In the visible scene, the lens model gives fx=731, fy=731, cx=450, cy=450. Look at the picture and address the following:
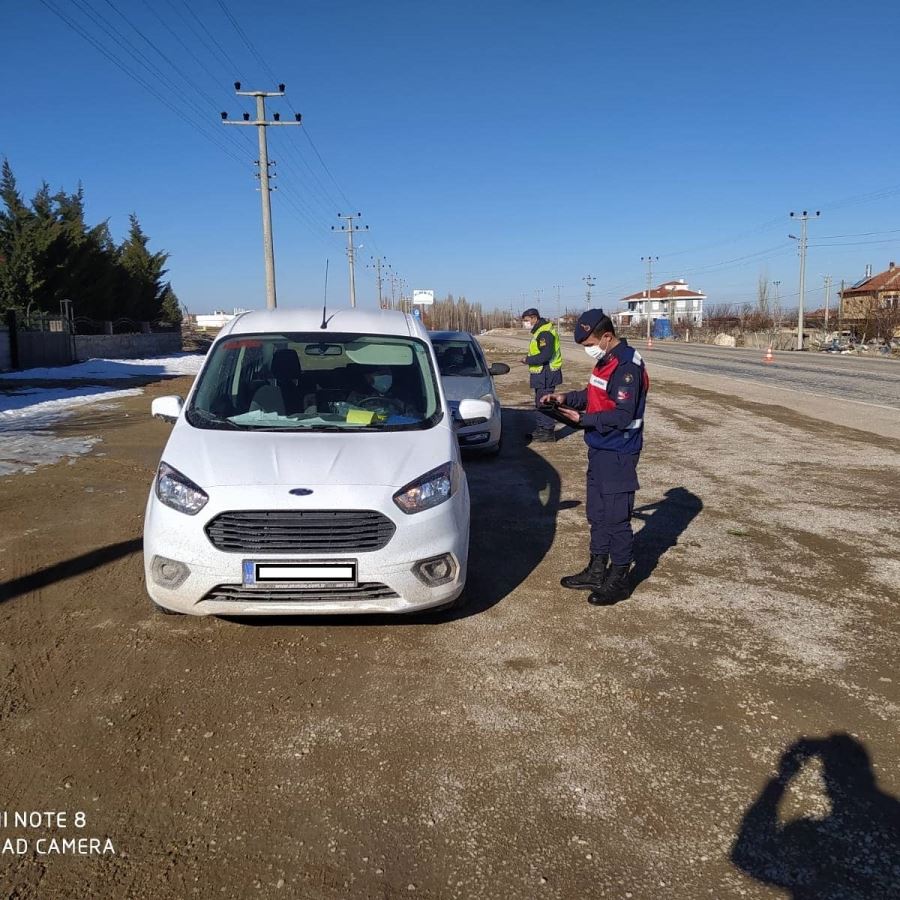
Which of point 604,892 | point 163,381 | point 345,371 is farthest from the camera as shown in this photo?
point 163,381

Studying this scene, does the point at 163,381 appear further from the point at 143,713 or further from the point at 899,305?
the point at 899,305

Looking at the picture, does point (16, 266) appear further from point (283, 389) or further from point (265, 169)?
point (283, 389)

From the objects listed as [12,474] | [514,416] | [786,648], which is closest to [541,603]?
[786,648]

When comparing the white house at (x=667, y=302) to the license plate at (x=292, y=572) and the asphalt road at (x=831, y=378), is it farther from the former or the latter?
the license plate at (x=292, y=572)

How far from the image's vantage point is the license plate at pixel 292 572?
3598 mm

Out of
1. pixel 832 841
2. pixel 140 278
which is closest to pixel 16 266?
pixel 140 278

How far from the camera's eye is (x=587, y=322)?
185 inches

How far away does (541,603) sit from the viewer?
15.1 feet

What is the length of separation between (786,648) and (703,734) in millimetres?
1114

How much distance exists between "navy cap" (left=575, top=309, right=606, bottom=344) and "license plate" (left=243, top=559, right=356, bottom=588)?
2.17 m

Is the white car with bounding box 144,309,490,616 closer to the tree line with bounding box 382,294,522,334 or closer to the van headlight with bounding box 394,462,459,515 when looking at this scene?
the van headlight with bounding box 394,462,459,515

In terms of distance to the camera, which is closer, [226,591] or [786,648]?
[226,591]

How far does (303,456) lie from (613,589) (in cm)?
210

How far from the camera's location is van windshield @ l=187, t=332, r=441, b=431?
183 inches
